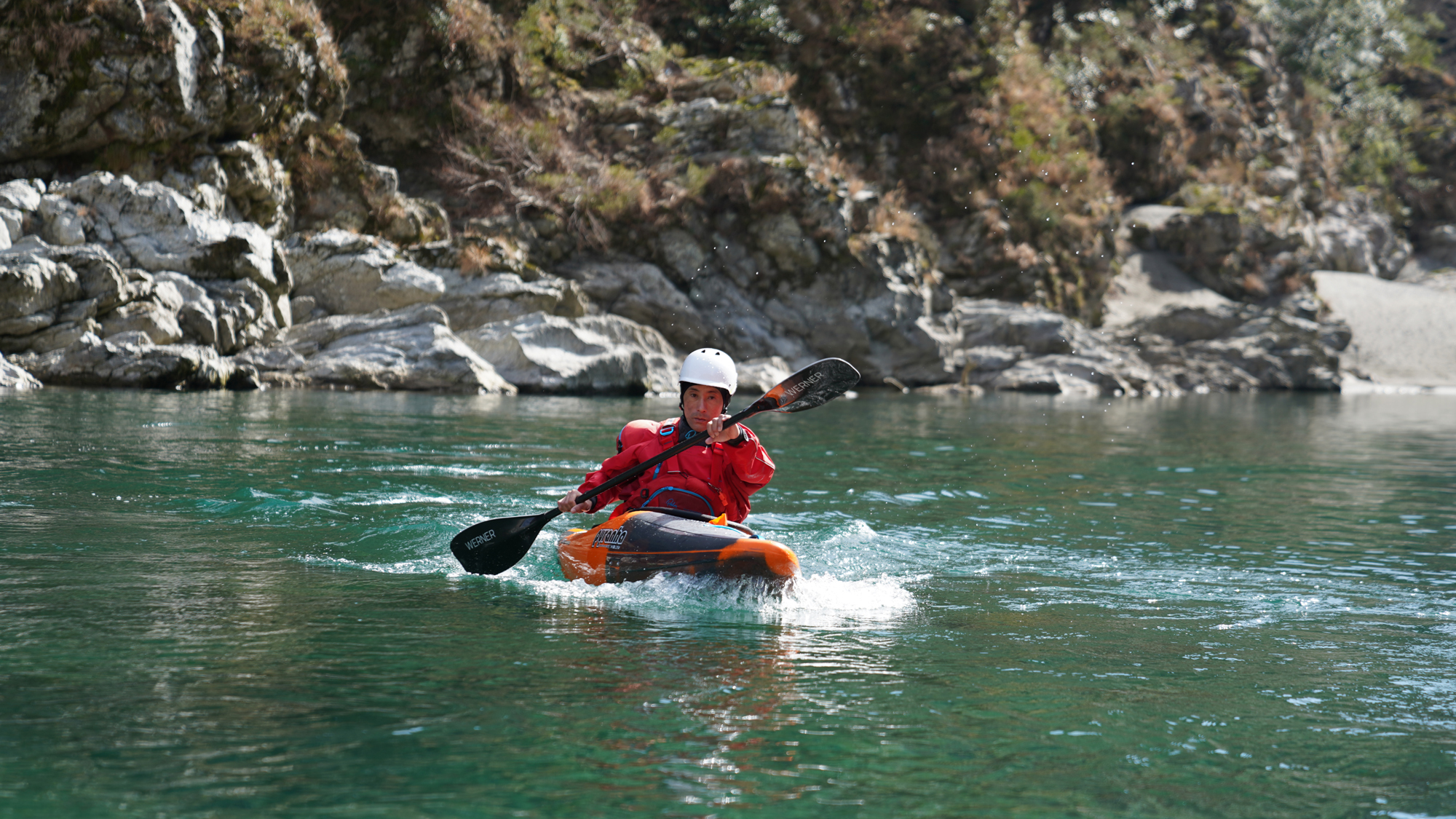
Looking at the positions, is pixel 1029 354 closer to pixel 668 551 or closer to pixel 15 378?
pixel 15 378

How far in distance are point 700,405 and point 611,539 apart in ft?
2.66

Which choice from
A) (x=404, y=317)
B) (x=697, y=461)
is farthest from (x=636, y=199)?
(x=697, y=461)

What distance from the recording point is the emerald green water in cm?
314

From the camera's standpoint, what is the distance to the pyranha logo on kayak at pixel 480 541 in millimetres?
6176

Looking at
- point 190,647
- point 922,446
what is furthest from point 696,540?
point 922,446

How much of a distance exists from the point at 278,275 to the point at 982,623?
60.6ft

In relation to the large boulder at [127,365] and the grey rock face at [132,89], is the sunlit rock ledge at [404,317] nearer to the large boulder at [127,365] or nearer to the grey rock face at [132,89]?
the large boulder at [127,365]

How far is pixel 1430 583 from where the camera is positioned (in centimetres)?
654

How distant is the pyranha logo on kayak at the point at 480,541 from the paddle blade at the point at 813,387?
5.28 ft

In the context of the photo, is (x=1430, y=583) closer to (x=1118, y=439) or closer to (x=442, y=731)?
(x=442, y=731)

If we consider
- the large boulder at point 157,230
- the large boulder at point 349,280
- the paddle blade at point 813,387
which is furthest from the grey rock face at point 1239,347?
the paddle blade at point 813,387

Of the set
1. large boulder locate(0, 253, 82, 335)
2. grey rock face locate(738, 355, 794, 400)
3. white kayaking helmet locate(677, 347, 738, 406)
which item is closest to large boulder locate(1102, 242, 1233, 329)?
grey rock face locate(738, 355, 794, 400)

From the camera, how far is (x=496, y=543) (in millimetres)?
6184

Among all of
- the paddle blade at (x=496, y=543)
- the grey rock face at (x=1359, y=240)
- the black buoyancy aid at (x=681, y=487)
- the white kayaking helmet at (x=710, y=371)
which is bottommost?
the paddle blade at (x=496, y=543)
